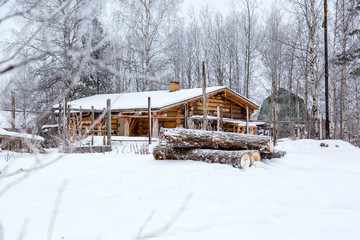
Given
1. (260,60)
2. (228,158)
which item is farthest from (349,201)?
(260,60)

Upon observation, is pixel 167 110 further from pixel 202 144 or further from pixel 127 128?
pixel 202 144

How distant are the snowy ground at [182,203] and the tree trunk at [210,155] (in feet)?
0.67

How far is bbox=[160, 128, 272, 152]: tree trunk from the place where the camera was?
20.4 ft

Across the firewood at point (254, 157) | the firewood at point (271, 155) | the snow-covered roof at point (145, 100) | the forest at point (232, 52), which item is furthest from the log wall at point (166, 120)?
the firewood at point (254, 157)

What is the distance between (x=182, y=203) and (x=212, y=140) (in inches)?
112

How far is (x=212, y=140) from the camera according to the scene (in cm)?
621

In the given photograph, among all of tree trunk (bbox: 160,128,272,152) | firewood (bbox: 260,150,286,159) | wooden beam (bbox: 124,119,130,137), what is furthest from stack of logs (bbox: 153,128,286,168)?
wooden beam (bbox: 124,119,130,137)

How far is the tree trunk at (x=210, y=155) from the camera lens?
5532 millimetres

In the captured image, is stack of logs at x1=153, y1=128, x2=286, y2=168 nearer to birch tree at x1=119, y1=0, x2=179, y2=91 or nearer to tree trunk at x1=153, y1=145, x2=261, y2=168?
tree trunk at x1=153, y1=145, x2=261, y2=168

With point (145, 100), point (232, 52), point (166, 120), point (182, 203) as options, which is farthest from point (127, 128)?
point (232, 52)

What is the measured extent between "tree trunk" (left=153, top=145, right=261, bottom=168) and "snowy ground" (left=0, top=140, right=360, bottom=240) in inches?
8.1

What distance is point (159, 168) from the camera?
18.1 ft

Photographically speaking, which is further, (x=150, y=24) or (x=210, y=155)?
(x=150, y=24)

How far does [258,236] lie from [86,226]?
57.8 inches
